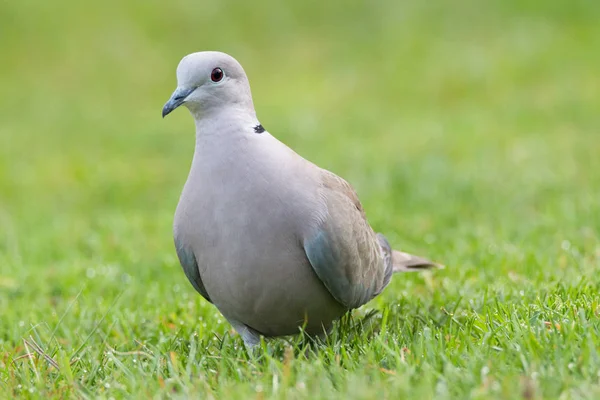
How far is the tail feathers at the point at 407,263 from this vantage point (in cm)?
469

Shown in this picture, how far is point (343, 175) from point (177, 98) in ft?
16.6

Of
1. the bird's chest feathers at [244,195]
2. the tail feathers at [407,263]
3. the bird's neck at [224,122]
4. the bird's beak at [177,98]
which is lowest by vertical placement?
the tail feathers at [407,263]

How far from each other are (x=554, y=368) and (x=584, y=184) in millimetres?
5143

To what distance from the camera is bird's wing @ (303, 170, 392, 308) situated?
354cm

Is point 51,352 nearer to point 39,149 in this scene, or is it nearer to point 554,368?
point 554,368

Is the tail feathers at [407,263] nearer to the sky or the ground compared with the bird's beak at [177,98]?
nearer to the ground

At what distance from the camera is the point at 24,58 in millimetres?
15789

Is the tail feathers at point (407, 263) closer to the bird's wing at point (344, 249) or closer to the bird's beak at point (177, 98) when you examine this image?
the bird's wing at point (344, 249)

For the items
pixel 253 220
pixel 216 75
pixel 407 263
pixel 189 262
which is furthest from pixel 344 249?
pixel 407 263

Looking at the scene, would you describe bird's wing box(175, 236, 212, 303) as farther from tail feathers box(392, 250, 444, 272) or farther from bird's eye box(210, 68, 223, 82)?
tail feathers box(392, 250, 444, 272)

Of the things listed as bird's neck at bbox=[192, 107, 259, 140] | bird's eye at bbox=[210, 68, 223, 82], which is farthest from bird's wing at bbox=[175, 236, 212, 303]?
bird's eye at bbox=[210, 68, 223, 82]

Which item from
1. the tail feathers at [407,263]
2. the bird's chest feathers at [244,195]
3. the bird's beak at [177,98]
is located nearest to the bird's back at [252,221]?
the bird's chest feathers at [244,195]

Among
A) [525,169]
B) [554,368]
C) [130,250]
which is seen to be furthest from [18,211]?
[554,368]

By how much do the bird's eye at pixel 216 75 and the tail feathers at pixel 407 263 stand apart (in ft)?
5.00
